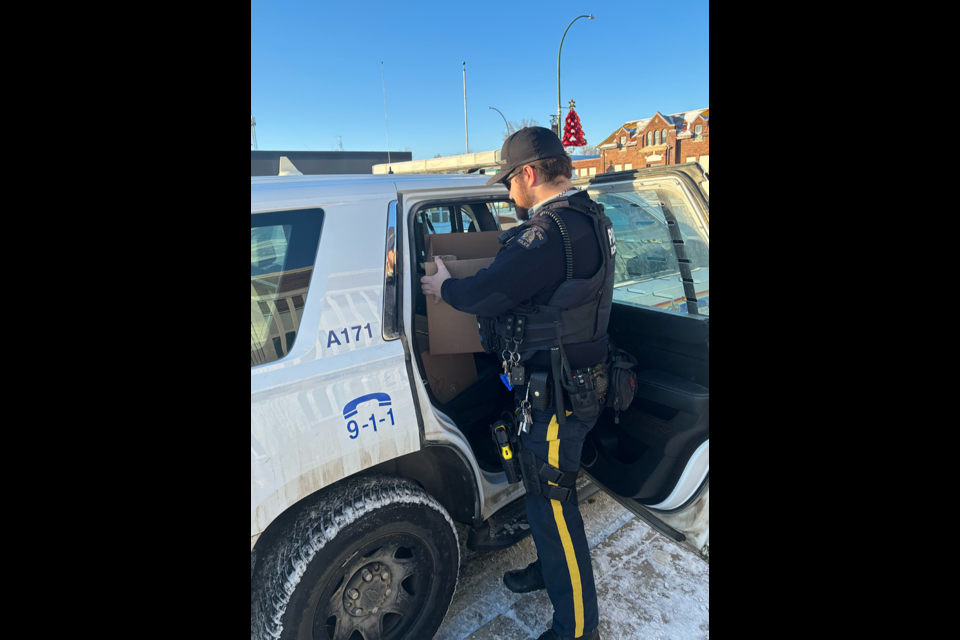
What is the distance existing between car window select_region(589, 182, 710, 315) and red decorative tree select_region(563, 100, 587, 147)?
478 cm

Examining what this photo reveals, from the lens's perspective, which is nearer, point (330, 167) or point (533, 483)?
point (533, 483)

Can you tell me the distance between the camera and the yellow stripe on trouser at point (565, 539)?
1.97 m

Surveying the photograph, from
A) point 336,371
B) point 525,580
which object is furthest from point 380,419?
point 525,580

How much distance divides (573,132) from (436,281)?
6.89 metres

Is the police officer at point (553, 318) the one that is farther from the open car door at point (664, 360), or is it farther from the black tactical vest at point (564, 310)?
the open car door at point (664, 360)

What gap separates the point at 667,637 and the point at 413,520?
124 centimetres

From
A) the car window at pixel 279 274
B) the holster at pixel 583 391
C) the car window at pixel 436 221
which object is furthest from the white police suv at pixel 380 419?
the car window at pixel 436 221

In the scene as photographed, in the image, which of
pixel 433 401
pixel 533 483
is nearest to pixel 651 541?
pixel 533 483

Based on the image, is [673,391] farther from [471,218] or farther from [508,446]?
[471,218]

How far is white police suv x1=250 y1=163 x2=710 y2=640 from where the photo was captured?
1576 mm
